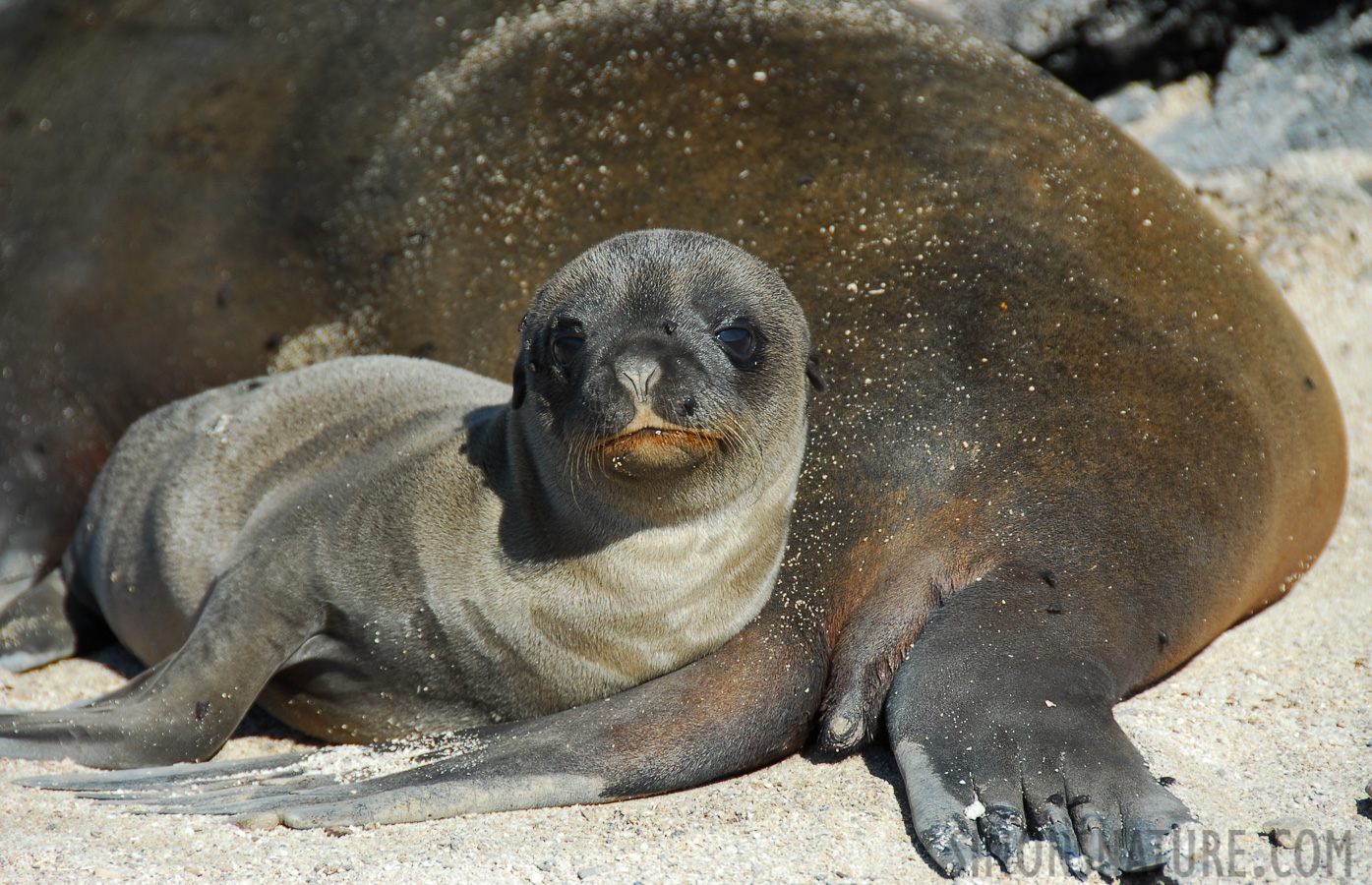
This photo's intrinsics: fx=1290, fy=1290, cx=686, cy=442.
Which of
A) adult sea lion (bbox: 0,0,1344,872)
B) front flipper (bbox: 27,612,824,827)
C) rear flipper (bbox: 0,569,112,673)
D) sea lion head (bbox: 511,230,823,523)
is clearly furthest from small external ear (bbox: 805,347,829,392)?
rear flipper (bbox: 0,569,112,673)

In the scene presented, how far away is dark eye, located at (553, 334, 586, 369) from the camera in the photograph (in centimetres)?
287

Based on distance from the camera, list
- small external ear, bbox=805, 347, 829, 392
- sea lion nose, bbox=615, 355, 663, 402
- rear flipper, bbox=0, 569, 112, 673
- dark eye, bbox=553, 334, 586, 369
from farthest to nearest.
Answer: rear flipper, bbox=0, 569, 112, 673 < small external ear, bbox=805, 347, 829, 392 < dark eye, bbox=553, 334, 586, 369 < sea lion nose, bbox=615, 355, 663, 402

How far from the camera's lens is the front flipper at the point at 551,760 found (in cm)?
275

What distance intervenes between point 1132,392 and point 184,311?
3079 millimetres

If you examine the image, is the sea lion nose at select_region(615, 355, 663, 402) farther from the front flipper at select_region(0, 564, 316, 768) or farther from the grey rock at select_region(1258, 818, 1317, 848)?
the grey rock at select_region(1258, 818, 1317, 848)

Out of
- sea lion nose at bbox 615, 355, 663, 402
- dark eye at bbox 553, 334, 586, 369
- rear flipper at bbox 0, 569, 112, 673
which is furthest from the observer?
rear flipper at bbox 0, 569, 112, 673

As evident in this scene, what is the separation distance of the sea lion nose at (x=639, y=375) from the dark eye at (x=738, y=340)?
28cm

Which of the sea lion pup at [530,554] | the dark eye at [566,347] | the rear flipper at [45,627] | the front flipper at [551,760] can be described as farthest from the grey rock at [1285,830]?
the rear flipper at [45,627]

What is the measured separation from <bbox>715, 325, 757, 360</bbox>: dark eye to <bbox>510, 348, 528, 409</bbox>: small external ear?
1.55 feet

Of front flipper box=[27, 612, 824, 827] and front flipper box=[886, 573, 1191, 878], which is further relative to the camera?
front flipper box=[27, 612, 824, 827]

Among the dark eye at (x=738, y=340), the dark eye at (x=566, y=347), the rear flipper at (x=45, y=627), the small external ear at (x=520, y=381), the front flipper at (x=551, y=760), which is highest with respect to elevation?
the dark eye at (x=566, y=347)

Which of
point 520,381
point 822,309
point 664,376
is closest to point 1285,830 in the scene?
point 664,376

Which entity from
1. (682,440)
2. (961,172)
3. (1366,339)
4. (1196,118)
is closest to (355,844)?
(682,440)

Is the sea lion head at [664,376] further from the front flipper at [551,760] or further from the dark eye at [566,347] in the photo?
the front flipper at [551,760]
